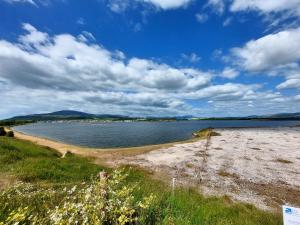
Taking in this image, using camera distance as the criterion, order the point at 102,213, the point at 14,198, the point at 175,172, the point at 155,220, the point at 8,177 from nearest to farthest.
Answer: the point at 102,213, the point at 155,220, the point at 14,198, the point at 8,177, the point at 175,172

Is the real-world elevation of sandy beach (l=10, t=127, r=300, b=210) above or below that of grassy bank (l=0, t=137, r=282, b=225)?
below

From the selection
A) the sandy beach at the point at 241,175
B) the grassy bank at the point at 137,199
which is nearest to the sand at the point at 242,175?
the sandy beach at the point at 241,175

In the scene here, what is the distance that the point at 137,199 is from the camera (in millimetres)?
9250

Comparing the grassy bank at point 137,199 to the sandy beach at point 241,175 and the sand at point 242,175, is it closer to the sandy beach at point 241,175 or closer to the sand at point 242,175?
the sandy beach at point 241,175

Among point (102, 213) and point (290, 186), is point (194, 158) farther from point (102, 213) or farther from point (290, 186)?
point (102, 213)

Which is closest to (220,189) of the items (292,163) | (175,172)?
(175,172)

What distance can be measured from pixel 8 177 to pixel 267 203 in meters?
19.3

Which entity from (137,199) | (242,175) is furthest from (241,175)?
(137,199)

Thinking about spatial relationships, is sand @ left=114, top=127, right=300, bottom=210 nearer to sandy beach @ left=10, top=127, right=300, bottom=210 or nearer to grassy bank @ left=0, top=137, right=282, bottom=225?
sandy beach @ left=10, top=127, right=300, bottom=210

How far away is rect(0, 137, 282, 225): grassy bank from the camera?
24.8 feet

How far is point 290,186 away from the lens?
1994 centimetres

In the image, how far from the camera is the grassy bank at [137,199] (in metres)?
7.57

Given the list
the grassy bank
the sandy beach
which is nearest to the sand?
the sandy beach

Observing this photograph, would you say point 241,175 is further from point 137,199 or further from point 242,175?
point 137,199
